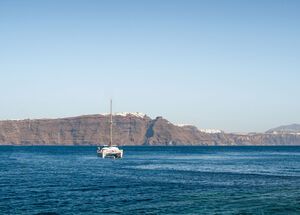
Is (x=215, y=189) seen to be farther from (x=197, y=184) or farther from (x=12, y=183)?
(x=12, y=183)

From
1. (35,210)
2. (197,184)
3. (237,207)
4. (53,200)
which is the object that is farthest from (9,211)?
(197,184)

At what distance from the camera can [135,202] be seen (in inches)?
2263

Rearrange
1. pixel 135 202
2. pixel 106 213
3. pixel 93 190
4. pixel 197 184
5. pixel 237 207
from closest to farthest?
pixel 106 213 → pixel 237 207 → pixel 135 202 → pixel 93 190 → pixel 197 184

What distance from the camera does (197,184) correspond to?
77.7 m

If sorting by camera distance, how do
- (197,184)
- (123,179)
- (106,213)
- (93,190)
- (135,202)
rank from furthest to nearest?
(123,179), (197,184), (93,190), (135,202), (106,213)

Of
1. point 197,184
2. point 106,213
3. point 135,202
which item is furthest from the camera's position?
point 197,184

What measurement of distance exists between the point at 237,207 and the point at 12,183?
40.9 meters

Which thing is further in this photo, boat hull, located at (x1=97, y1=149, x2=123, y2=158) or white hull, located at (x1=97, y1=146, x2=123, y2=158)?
white hull, located at (x1=97, y1=146, x2=123, y2=158)

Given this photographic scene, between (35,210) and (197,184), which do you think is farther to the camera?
(197,184)

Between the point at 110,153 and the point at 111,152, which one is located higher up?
the point at 111,152

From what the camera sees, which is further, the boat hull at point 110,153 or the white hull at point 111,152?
the white hull at point 111,152

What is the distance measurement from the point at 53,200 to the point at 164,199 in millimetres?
13577

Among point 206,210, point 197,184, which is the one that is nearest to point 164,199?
point 206,210

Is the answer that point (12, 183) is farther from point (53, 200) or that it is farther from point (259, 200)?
point (259, 200)
